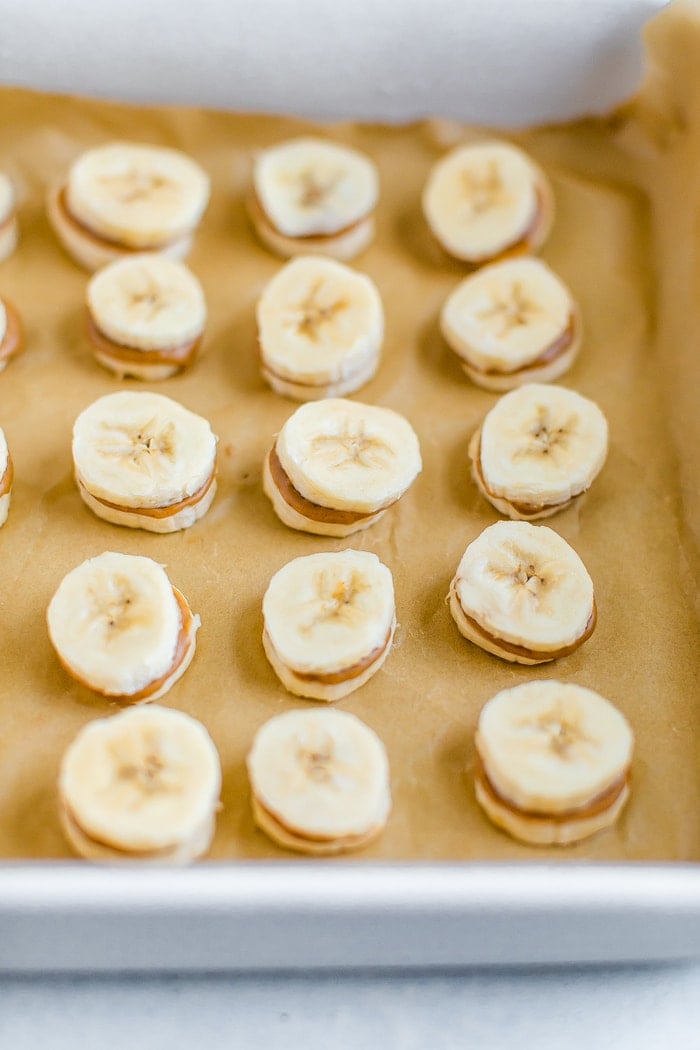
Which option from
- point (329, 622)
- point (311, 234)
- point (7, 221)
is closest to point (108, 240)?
point (7, 221)

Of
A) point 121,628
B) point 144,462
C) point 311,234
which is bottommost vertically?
point 121,628

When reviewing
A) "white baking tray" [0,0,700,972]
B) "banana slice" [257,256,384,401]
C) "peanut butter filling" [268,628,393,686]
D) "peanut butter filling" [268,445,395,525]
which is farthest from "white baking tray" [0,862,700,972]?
"banana slice" [257,256,384,401]

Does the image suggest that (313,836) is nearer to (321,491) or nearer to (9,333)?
(321,491)

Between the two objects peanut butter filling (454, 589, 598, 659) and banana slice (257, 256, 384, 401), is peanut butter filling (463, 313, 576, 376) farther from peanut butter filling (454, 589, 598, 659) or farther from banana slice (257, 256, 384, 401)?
peanut butter filling (454, 589, 598, 659)

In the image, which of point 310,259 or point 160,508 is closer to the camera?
point 160,508

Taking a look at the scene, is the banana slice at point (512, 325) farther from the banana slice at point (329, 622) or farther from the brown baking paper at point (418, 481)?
the banana slice at point (329, 622)

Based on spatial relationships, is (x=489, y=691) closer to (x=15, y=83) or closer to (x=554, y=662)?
(x=554, y=662)
